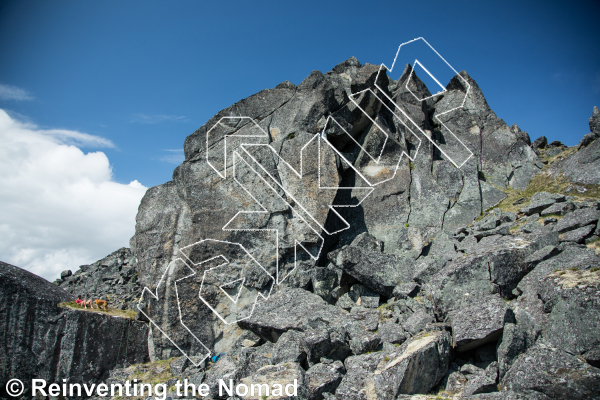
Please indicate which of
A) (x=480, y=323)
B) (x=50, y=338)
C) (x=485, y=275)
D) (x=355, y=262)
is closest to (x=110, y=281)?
(x=50, y=338)

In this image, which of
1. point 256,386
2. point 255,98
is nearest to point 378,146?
point 255,98

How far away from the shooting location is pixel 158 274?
1523 centimetres

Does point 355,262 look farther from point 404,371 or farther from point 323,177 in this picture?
point 404,371

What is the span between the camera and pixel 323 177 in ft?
54.5

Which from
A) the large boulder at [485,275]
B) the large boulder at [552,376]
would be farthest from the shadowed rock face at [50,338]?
the large boulder at [552,376]

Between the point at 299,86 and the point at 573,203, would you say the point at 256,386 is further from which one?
the point at 299,86

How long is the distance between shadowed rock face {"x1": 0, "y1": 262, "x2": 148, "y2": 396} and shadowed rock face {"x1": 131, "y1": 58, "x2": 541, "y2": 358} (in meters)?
1.71

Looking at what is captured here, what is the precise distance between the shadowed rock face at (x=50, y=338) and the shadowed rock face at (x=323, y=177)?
1715 millimetres

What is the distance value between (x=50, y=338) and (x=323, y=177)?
40.5 ft

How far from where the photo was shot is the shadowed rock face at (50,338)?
520 inches

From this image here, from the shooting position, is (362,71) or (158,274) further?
(362,71)

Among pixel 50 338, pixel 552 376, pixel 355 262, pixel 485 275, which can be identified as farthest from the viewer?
pixel 355 262

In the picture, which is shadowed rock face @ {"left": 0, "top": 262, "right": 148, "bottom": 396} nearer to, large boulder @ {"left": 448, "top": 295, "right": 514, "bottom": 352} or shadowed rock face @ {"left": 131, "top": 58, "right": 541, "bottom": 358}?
shadowed rock face @ {"left": 131, "top": 58, "right": 541, "bottom": 358}

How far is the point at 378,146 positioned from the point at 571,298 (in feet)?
40.5
